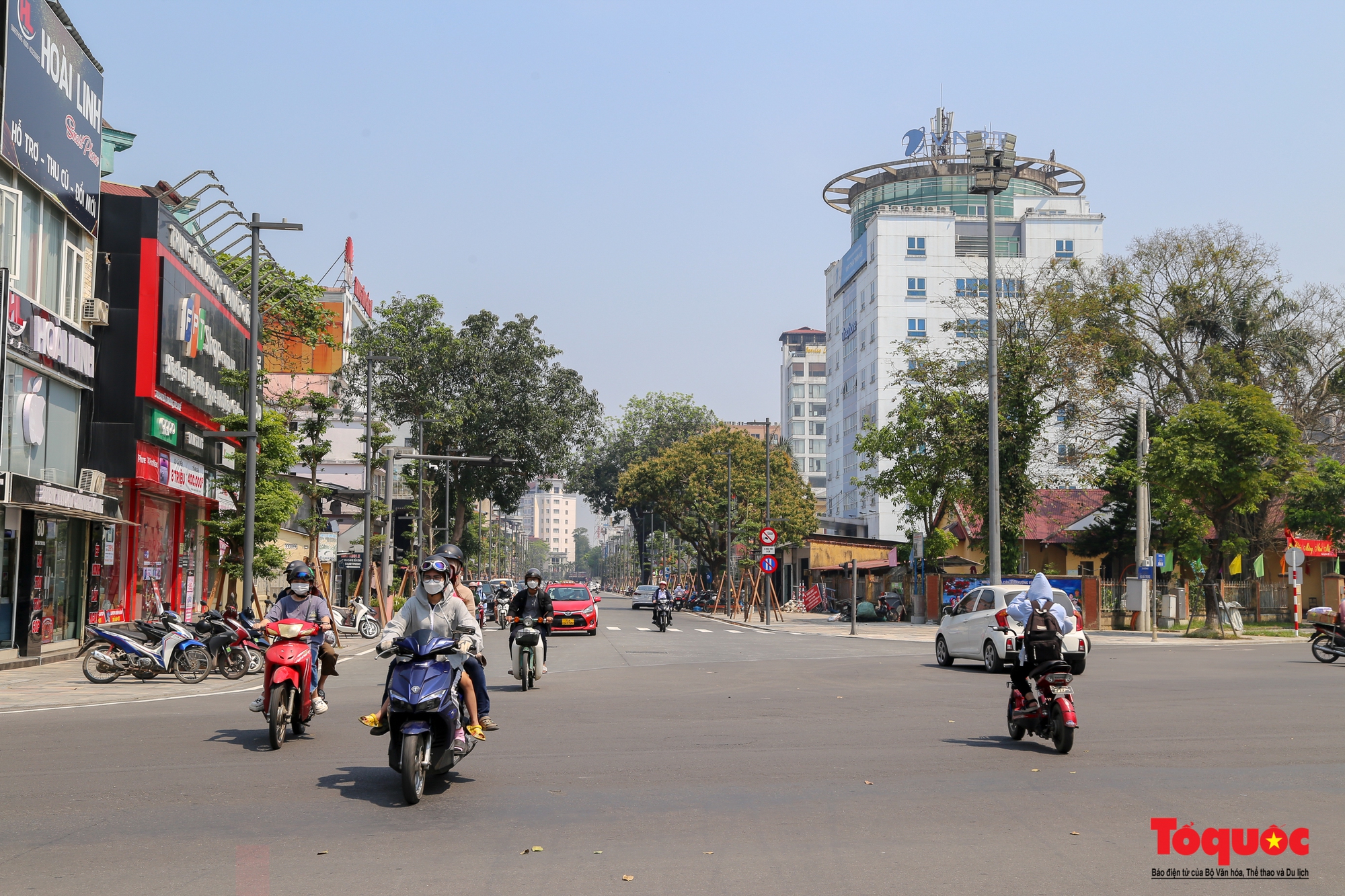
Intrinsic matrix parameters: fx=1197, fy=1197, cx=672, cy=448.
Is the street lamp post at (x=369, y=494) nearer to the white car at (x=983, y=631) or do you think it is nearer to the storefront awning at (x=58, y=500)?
the storefront awning at (x=58, y=500)

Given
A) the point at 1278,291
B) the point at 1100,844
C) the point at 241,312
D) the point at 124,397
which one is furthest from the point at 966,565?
the point at 1100,844

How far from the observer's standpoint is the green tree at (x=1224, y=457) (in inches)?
1388

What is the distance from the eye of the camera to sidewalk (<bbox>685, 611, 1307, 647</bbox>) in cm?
3347

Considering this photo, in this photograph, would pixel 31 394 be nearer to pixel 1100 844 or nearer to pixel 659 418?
pixel 1100 844

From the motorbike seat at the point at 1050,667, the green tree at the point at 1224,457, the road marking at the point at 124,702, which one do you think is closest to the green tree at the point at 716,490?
the green tree at the point at 1224,457

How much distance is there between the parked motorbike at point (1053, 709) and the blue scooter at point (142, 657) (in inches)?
522

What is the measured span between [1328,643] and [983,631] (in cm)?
822

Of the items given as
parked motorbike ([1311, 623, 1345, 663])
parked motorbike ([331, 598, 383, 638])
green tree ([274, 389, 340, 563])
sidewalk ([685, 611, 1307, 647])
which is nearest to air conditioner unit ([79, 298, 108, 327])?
green tree ([274, 389, 340, 563])

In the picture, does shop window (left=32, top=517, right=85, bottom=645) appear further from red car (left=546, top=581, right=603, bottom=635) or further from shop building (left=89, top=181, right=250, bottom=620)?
red car (left=546, top=581, right=603, bottom=635)

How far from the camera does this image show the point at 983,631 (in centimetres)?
2297

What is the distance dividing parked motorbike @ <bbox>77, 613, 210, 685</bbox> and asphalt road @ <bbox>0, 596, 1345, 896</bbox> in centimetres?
271

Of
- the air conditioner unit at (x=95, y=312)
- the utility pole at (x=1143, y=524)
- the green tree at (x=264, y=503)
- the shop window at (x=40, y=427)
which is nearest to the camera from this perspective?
the shop window at (x=40, y=427)

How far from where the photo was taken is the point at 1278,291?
47.2 meters

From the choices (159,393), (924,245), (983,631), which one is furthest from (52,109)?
(924,245)
